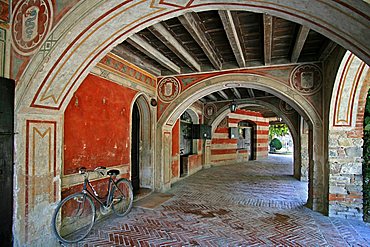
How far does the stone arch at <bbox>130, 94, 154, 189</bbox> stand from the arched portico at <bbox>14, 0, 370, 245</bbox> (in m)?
3.34

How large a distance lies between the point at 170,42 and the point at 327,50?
3.12 meters

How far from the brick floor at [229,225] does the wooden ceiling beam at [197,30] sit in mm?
3347

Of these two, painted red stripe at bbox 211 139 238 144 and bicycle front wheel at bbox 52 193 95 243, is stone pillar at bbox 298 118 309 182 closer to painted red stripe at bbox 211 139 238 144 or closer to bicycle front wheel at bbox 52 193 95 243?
painted red stripe at bbox 211 139 238 144

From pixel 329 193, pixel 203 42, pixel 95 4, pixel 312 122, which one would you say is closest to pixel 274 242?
pixel 329 193

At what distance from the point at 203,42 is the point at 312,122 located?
3.04 meters

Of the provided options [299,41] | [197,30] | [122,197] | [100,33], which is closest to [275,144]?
[299,41]

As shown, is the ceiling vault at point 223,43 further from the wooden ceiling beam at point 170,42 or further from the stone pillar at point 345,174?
the stone pillar at point 345,174

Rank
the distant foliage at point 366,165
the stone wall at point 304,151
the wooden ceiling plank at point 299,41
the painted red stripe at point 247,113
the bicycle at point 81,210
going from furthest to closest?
1. the painted red stripe at point 247,113
2. the stone wall at point 304,151
3. the distant foliage at point 366,165
4. the wooden ceiling plank at point 299,41
5. the bicycle at point 81,210

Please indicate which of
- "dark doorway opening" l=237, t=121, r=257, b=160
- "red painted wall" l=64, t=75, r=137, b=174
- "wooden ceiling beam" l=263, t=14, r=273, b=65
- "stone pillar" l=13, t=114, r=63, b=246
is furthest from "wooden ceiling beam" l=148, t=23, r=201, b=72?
"dark doorway opening" l=237, t=121, r=257, b=160

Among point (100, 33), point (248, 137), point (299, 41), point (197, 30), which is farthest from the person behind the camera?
point (248, 137)

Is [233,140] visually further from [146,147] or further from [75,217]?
[75,217]

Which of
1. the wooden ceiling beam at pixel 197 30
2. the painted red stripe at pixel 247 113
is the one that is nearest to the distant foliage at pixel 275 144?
the painted red stripe at pixel 247 113

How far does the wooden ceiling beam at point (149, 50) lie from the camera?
403 centimetres

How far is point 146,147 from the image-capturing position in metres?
6.41
